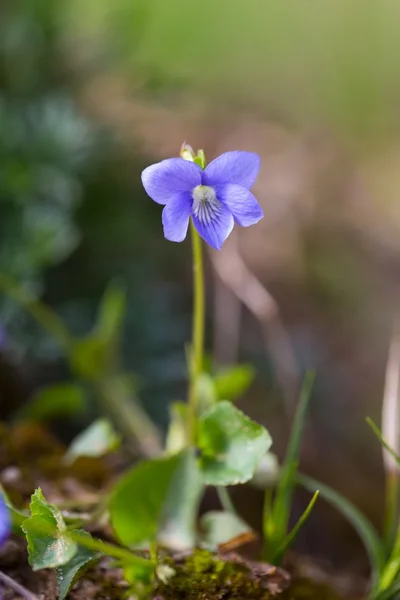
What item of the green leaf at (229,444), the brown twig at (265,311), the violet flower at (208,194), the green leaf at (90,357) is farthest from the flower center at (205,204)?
the brown twig at (265,311)

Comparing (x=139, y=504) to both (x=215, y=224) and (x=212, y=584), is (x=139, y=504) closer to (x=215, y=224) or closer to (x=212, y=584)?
(x=212, y=584)

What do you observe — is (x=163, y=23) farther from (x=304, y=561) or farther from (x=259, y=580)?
(x=259, y=580)

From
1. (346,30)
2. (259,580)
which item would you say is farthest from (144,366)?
(346,30)

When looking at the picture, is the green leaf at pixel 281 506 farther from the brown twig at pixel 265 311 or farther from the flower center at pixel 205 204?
the brown twig at pixel 265 311

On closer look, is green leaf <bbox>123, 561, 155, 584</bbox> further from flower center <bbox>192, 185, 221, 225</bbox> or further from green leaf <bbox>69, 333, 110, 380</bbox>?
green leaf <bbox>69, 333, 110, 380</bbox>

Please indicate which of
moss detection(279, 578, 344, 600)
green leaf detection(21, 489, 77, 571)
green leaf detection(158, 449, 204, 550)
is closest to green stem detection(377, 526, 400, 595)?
moss detection(279, 578, 344, 600)

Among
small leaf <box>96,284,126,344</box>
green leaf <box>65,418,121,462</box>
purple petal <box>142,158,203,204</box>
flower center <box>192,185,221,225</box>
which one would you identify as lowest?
green leaf <box>65,418,121,462</box>
